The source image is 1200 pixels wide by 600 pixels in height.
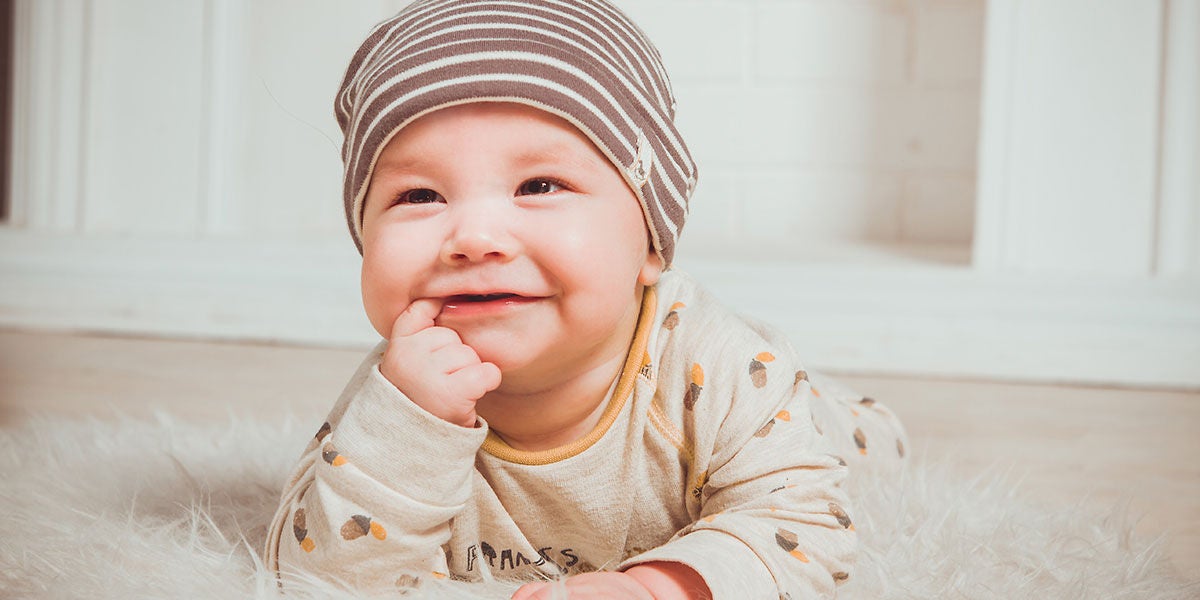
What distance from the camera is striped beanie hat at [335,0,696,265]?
0.69 metres

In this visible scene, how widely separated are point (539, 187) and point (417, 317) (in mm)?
109

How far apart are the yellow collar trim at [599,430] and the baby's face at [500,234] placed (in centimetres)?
7

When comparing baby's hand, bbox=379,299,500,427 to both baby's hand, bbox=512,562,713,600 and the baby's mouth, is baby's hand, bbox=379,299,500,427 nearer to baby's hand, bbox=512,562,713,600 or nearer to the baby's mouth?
the baby's mouth

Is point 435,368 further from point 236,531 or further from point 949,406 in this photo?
point 949,406

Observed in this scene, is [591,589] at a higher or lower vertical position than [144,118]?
lower

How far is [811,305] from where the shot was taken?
6.16 ft

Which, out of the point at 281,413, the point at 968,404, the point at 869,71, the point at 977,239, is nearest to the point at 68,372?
the point at 281,413

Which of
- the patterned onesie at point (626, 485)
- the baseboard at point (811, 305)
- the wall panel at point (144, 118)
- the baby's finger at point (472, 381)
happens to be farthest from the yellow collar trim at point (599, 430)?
the wall panel at point (144, 118)

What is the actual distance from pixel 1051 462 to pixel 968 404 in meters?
0.33

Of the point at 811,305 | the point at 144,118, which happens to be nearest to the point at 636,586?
the point at 811,305

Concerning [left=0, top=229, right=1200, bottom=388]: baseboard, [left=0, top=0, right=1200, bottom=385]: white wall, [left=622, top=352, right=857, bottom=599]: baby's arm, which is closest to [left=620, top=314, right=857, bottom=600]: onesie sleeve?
[left=622, top=352, right=857, bottom=599]: baby's arm

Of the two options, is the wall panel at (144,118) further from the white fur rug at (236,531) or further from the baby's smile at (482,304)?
the baby's smile at (482,304)

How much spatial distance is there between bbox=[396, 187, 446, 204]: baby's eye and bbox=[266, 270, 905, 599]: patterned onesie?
4.3 inches

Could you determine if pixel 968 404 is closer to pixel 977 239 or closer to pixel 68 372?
pixel 977 239
